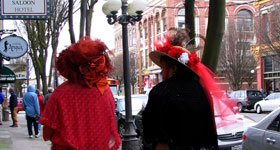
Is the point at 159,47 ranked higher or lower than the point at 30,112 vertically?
higher

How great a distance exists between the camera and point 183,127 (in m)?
3.18

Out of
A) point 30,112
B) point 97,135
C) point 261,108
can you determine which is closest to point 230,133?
point 97,135

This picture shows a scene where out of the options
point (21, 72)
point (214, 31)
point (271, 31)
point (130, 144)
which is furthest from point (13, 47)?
point (271, 31)

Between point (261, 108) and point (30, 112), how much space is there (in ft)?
56.7

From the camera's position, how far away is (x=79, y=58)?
162 inches

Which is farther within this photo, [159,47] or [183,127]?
[159,47]

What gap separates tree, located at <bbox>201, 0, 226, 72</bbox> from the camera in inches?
301

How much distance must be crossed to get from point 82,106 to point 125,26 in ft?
22.7

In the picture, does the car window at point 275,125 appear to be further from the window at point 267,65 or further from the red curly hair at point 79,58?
the window at point 267,65

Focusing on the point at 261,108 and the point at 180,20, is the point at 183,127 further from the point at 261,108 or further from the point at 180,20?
the point at 180,20

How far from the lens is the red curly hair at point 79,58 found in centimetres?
411

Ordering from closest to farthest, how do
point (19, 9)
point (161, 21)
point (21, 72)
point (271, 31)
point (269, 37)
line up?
point (19, 9) < point (271, 31) < point (269, 37) < point (21, 72) < point (161, 21)

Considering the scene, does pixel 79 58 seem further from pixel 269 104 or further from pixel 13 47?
pixel 269 104

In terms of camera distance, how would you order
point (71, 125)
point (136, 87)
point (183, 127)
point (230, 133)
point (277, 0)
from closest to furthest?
point (183, 127) → point (71, 125) → point (230, 133) → point (277, 0) → point (136, 87)
